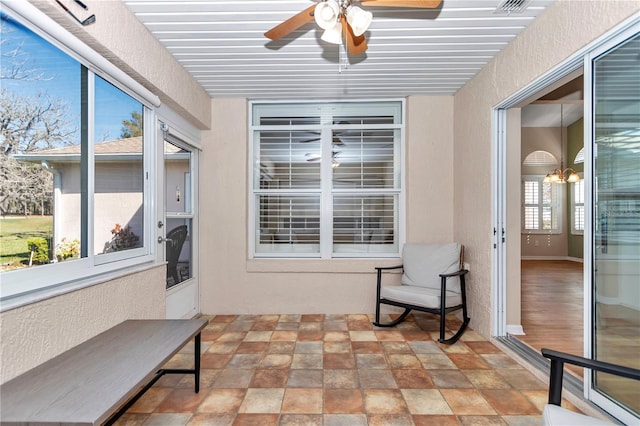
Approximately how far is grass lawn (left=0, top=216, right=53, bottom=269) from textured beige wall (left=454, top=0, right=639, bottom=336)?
128 inches

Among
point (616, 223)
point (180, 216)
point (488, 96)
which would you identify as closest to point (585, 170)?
point (616, 223)

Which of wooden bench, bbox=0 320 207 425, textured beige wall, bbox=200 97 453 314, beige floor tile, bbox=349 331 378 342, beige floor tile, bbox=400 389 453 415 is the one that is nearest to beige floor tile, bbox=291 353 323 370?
beige floor tile, bbox=349 331 378 342

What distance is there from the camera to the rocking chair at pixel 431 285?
2941mm

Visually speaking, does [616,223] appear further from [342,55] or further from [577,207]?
[577,207]

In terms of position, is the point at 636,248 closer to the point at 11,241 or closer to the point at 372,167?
the point at 372,167

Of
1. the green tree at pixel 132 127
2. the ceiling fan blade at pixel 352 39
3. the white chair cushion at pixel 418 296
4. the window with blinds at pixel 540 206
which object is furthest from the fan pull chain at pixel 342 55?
the window with blinds at pixel 540 206

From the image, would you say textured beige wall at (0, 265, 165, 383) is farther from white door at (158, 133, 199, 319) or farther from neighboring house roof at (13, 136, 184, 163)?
neighboring house roof at (13, 136, 184, 163)

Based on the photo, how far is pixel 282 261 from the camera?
12.3 ft

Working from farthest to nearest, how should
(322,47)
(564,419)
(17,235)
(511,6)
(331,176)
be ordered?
(331,176), (322,47), (511,6), (17,235), (564,419)

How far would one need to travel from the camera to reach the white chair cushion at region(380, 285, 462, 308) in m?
2.96

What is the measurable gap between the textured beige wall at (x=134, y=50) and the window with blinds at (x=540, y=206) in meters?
8.51

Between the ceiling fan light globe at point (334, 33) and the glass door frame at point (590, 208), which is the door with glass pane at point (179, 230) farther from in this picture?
the glass door frame at point (590, 208)

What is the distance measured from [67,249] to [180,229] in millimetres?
1484

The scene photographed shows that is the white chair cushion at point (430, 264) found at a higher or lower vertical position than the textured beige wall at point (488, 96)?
lower
